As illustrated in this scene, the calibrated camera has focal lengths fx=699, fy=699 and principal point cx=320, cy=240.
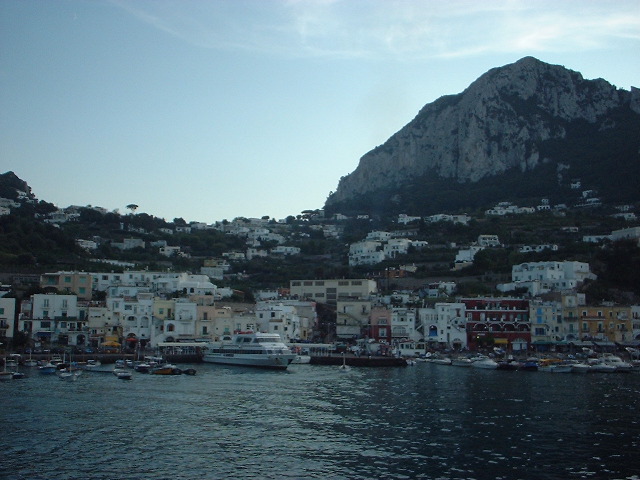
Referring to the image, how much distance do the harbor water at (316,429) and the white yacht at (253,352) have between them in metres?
11.8

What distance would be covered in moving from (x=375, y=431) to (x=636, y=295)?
61995 millimetres

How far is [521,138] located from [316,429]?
138 metres

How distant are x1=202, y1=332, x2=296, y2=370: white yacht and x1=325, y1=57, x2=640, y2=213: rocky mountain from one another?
95.6 meters

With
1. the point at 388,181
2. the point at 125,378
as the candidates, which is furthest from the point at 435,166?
the point at 125,378

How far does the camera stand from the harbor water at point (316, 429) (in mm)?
24094

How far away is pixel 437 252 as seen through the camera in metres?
113

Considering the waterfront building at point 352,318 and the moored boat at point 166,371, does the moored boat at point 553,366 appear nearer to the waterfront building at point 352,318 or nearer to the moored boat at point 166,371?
the waterfront building at point 352,318

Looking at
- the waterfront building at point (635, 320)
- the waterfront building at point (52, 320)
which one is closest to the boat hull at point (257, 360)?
the waterfront building at point (52, 320)

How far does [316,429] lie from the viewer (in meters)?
31.2

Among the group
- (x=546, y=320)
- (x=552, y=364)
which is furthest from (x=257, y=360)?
(x=546, y=320)

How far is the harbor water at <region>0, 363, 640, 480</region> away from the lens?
2409 centimetres

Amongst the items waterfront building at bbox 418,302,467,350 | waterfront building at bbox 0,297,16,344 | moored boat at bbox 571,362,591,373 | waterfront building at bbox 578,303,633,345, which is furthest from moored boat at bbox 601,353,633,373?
waterfront building at bbox 0,297,16,344

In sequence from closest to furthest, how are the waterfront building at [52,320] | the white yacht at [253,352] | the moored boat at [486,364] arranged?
1. the white yacht at [253,352]
2. the moored boat at [486,364]
3. the waterfront building at [52,320]

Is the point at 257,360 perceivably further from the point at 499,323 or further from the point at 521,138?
the point at 521,138
